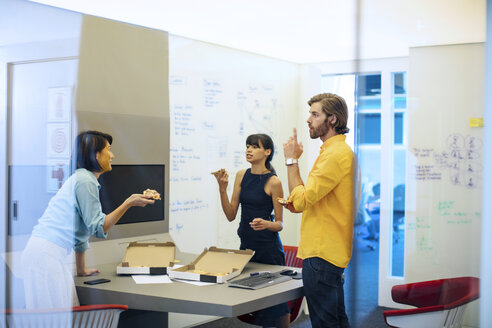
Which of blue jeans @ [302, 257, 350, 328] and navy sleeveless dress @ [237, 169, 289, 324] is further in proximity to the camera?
navy sleeveless dress @ [237, 169, 289, 324]

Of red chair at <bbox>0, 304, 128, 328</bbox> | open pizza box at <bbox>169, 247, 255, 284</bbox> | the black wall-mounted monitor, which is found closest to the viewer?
red chair at <bbox>0, 304, 128, 328</bbox>

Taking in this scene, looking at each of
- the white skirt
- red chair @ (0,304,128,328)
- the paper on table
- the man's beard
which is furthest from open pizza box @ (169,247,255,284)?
the man's beard

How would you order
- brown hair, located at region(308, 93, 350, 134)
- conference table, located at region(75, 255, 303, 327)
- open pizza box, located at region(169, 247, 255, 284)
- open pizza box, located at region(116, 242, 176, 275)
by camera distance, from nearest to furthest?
conference table, located at region(75, 255, 303, 327) < brown hair, located at region(308, 93, 350, 134) < open pizza box, located at region(169, 247, 255, 284) < open pizza box, located at region(116, 242, 176, 275)

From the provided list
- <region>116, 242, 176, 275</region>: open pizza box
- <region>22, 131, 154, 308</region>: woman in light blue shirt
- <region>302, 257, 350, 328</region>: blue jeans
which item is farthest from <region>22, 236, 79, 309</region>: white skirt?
<region>302, 257, 350, 328</region>: blue jeans

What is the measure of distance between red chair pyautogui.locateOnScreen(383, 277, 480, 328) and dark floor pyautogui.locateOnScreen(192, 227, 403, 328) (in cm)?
7

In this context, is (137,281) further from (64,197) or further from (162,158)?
(162,158)

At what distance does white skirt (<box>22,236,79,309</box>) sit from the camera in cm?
266

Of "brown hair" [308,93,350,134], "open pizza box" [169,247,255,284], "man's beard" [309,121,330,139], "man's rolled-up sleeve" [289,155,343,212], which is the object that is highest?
"brown hair" [308,93,350,134]

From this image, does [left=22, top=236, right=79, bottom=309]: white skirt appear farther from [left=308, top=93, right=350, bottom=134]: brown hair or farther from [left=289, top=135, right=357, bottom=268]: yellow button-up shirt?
[left=308, top=93, right=350, bottom=134]: brown hair

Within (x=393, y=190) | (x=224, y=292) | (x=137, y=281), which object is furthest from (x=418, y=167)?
(x=137, y=281)

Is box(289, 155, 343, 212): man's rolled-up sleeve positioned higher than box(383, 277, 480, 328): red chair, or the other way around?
box(289, 155, 343, 212): man's rolled-up sleeve

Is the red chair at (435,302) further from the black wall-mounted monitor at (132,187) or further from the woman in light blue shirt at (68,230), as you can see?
the black wall-mounted monitor at (132,187)

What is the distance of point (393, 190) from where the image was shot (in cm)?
256

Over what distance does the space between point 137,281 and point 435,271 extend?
1.40 meters
